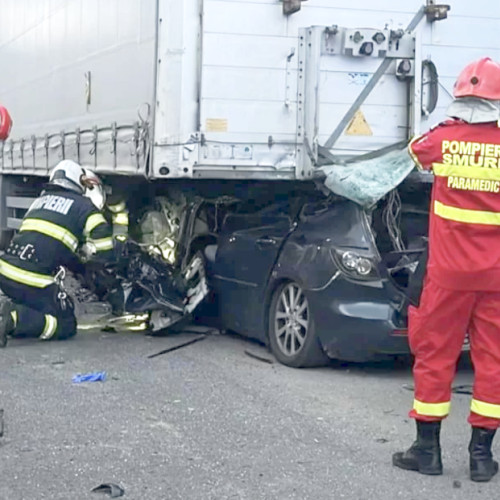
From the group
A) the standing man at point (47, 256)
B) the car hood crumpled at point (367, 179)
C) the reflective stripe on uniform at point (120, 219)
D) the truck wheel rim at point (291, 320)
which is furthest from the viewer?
the reflective stripe on uniform at point (120, 219)

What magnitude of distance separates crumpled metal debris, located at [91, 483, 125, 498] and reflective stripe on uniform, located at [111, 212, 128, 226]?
4.80 metres

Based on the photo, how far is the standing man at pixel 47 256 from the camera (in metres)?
8.95

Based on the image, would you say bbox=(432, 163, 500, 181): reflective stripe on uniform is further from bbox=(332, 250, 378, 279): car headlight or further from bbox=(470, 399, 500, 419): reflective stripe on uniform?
bbox=(332, 250, 378, 279): car headlight

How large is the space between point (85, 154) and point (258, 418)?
4.69 m

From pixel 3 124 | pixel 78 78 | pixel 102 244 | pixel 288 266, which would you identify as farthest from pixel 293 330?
pixel 78 78

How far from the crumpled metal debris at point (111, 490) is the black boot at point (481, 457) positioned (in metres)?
1.67

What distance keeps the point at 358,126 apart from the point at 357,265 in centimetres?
129

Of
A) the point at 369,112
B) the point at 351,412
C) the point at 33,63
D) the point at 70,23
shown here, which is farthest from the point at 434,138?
the point at 33,63

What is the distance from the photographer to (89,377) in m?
7.58

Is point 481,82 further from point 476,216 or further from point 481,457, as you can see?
point 481,457

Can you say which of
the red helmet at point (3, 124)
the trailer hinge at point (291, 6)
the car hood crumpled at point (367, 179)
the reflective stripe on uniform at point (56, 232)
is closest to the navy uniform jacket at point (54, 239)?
the reflective stripe on uniform at point (56, 232)

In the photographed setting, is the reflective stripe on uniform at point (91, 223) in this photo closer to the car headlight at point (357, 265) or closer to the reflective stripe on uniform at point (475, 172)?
the car headlight at point (357, 265)

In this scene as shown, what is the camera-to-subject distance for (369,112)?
8328 mm

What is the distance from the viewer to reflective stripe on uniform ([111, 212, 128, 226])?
985cm
